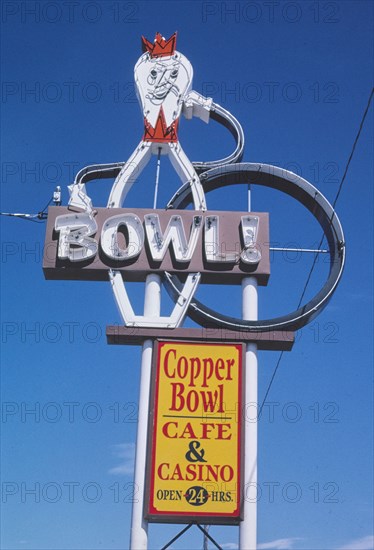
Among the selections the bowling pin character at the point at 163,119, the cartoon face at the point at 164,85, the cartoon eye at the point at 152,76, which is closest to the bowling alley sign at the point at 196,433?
the bowling pin character at the point at 163,119

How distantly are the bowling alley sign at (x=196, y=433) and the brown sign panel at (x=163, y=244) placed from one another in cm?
143

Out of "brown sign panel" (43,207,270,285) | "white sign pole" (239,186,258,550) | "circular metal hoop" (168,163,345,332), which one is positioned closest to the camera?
"white sign pole" (239,186,258,550)

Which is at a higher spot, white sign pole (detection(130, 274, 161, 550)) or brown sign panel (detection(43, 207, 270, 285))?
brown sign panel (detection(43, 207, 270, 285))

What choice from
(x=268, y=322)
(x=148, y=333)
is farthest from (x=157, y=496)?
(x=268, y=322)

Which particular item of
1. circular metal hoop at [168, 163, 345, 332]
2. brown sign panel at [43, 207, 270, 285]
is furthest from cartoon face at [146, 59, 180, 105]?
brown sign panel at [43, 207, 270, 285]

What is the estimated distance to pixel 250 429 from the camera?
11.7 meters

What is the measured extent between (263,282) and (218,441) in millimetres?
2959

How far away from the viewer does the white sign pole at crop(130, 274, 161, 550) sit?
36.3 feet

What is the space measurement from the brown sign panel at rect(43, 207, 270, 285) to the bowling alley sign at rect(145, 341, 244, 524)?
56.3 inches

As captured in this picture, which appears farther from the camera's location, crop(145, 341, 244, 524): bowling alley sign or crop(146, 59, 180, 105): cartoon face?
crop(146, 59, 180, 105): cartoon face

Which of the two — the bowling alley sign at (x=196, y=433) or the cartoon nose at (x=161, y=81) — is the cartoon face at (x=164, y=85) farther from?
the bowling alley sign at (x=196, y=433)

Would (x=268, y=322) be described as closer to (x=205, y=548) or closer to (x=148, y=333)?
(x=148, y=333)

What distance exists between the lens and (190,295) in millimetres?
12641

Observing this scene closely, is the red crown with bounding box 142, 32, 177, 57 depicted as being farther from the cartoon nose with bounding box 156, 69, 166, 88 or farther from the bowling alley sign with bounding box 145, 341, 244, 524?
the bowling alley sign with bounding box 145, 341, 244, 524
